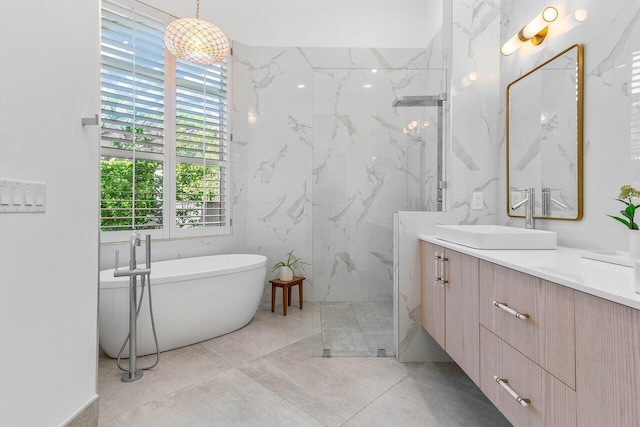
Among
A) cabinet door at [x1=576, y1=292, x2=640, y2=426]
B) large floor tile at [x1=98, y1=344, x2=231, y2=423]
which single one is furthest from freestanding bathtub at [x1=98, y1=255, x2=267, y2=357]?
cabinet door at [x1=576, y1=292, x2=640, y2=426]

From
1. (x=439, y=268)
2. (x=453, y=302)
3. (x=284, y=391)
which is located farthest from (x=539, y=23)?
(x=284, y=391)

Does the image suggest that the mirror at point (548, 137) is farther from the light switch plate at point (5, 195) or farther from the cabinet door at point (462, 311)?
the light switch plate at point (5, 195)

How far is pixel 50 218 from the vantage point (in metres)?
1.25

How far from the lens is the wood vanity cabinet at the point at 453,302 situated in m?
1.38

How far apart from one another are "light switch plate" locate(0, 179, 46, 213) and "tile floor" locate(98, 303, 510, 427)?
43.4 inches

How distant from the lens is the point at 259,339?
2475mm

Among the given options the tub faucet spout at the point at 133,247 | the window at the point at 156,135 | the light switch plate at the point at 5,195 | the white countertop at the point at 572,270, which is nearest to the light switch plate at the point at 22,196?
the light switch plate at the point at 5,195

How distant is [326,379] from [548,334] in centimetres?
134

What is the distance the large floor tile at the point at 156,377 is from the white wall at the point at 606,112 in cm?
219

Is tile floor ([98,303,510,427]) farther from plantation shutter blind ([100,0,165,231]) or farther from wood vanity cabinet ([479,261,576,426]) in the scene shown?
plantation shutter blind ([100,0,165,231])

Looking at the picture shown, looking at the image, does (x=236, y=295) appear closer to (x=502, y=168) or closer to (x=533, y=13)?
(x=502, y=168)

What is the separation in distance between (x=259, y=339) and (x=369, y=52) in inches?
118

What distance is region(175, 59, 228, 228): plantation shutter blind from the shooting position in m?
2.95

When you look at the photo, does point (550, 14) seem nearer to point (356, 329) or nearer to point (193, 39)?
point (356, 329)
